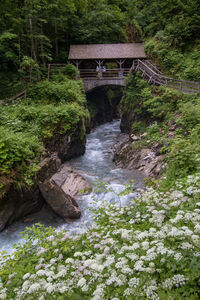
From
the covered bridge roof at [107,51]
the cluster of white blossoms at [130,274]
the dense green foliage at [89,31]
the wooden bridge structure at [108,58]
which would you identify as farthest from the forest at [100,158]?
the covered bridge roof at [107,51]

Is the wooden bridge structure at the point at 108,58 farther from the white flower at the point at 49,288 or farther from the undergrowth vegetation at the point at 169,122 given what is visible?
the white flower at the point at 49,288

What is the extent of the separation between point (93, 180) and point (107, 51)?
732 inches

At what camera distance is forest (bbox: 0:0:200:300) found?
259 cm

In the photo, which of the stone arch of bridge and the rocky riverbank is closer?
the rocky riverbank

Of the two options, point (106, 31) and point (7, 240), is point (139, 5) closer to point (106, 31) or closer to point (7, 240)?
point (106, 31)

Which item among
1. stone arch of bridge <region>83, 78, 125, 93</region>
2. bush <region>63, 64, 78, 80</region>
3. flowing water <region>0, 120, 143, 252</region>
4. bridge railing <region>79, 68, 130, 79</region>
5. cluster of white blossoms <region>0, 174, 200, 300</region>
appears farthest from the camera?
bridge railing <region>79, 68, 130, 79</region>

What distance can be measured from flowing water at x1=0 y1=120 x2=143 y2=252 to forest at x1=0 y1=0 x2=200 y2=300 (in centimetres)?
23

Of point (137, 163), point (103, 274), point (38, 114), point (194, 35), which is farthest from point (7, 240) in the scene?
point (194, 35)

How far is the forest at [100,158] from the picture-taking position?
2.59m

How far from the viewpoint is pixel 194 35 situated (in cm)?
1888

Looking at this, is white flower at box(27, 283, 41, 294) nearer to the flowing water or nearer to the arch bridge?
the flowing water

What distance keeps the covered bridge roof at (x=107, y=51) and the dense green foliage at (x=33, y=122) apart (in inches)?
315

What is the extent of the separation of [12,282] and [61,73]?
17.5 m

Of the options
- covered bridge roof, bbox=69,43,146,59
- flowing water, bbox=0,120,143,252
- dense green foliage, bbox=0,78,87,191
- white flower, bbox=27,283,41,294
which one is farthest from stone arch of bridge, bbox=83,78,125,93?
white flower, bbox=27,283,41,294
